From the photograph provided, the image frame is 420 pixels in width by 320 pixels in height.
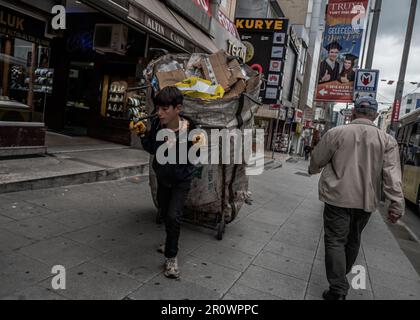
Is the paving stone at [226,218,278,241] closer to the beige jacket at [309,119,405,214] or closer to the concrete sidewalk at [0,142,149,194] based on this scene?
the beige jacket at [309,119,405,214]

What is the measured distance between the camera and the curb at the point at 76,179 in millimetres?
5039

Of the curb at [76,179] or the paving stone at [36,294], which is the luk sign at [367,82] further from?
the paving stone at [36,294]

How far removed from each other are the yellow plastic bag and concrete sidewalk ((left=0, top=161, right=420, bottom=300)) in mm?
1784

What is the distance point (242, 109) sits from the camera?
426 centimetres

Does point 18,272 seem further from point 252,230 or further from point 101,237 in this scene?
point 252,230

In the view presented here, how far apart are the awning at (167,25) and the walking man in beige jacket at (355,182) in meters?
5.30

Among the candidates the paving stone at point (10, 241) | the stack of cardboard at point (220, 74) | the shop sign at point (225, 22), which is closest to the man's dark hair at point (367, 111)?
the stack of cardboard at point (220, 74)

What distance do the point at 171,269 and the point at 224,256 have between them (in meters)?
0.93

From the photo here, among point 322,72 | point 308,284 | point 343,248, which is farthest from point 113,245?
point 322,72

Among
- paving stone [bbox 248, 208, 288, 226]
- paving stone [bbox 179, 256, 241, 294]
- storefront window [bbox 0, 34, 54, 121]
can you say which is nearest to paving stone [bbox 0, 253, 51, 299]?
paving stone [bbox 179, 256, 241, 294]

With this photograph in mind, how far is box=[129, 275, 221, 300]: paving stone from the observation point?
113 inches

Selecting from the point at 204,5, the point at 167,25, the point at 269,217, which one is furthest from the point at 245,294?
the point at 204,5
